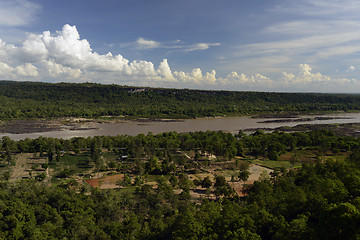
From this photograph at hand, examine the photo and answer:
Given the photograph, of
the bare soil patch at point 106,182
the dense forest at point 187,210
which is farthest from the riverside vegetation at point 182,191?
the bare soil patch at point 106,182

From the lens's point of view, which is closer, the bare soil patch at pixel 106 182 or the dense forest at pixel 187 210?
the dense forest at pixel 187 210

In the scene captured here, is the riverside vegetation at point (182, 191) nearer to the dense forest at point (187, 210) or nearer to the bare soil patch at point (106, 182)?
the dense forest at point (187, 210)

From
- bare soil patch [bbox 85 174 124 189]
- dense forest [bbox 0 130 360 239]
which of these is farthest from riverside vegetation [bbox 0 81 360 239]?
bare soil patch [bbox 85 174 124 189]

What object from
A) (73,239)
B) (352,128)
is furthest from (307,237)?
(352,128)

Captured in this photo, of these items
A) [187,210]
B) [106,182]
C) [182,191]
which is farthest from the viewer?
[106,182]

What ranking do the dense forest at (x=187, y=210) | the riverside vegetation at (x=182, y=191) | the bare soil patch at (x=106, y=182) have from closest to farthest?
the dense forest at (x=187, y=210), the riverside vegetation at (x=182, y=191), the bare soil patch at (x=106, y=182)

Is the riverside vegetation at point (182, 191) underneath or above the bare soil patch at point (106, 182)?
above

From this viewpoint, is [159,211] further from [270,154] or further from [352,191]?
[270,154]

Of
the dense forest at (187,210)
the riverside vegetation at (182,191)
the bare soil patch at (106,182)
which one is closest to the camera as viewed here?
the dense forest at (187,210)

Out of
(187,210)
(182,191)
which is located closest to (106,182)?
(182,191)

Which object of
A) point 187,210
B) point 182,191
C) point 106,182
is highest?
point 187,210

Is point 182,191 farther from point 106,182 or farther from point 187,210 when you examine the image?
point 106,182
